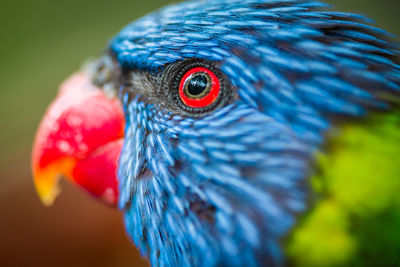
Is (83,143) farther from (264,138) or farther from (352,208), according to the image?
(352,208)

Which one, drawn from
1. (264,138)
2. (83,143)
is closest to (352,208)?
(264,138)

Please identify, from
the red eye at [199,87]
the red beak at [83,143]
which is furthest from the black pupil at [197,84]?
the red beak at [83,143]


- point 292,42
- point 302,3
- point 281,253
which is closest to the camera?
point 281,253

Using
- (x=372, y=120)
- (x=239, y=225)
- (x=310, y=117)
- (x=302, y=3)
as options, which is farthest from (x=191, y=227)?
(x=302, y=3)

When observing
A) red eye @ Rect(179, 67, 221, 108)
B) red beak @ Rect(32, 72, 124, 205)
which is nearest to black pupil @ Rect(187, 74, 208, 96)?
red eye @ Rect(179, 67, 221, 108)

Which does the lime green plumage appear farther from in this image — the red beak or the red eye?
the red beak

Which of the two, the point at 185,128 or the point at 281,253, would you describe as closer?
the point at 281,253

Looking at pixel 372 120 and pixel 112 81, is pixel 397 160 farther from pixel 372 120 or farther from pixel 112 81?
pixel 112 81
